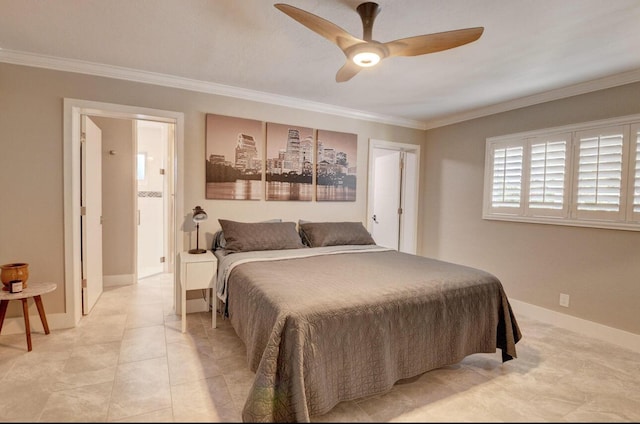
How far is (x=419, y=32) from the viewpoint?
2205 mm

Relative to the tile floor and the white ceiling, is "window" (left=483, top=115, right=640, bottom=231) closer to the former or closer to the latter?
the white ceiling

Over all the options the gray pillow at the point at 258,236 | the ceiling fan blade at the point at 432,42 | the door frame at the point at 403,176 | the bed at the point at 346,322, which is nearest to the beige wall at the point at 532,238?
the door frame at the point at 403,176

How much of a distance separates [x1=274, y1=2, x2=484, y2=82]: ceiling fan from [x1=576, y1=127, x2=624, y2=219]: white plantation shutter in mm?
2055

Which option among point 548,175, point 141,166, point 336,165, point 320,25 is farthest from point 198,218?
point 548,175

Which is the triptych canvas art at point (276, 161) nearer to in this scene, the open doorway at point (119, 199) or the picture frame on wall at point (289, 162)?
the picture frame on wall at point (289, 162)

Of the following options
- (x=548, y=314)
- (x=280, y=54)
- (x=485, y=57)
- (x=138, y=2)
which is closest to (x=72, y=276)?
(x=138, y=2)

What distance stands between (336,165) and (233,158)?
1.29m

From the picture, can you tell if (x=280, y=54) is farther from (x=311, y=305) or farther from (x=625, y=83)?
(x=625, y=83)

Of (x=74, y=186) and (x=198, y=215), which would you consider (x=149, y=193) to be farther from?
(x=198, y=215)

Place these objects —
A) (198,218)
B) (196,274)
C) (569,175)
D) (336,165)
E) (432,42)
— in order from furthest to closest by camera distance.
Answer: (336,165), (569,175), (198,218), (196,274), (432,42)

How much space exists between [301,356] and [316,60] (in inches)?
88.7

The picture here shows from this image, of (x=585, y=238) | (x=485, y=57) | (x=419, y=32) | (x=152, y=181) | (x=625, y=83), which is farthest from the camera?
(x=152, y=181)

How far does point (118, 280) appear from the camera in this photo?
4.21 m

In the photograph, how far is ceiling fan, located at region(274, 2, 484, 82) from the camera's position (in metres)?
1.73
